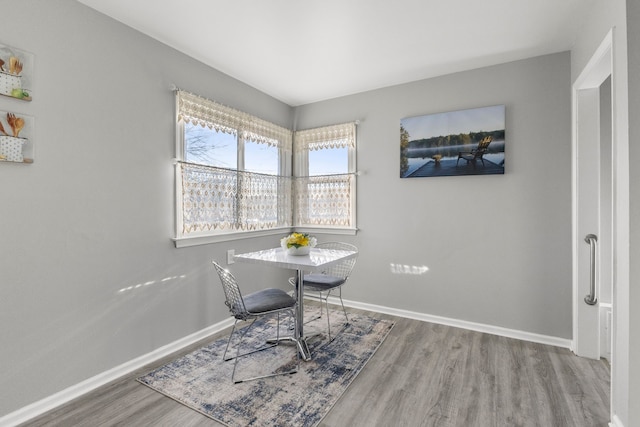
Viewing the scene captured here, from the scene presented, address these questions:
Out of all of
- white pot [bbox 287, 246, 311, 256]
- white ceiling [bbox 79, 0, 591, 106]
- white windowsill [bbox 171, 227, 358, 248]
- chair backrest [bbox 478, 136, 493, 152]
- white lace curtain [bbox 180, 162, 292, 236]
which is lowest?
white pot [bbox 287, 246, 311, 256]

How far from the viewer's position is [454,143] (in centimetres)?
316

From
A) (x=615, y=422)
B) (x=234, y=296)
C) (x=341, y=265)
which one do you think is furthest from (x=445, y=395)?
(x=341, y=265)

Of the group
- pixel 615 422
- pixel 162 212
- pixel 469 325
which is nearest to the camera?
pixel 615 422

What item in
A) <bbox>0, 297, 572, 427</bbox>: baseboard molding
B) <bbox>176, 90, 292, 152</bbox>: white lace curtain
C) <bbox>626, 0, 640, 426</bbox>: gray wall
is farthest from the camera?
<bbox>176, 90, 292, 152</bbox>: white lace curtain

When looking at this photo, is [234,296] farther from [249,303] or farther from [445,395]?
[445,395]

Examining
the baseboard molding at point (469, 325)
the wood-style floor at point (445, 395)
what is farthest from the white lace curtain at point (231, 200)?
the baseboard molding at point (469, 325)

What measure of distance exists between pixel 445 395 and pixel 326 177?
8.84 feet

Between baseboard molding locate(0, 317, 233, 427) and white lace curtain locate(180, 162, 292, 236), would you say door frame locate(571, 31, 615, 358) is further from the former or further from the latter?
baseboard molding locate(0, 317, 233, 427)

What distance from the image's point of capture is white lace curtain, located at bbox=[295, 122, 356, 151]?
379cm

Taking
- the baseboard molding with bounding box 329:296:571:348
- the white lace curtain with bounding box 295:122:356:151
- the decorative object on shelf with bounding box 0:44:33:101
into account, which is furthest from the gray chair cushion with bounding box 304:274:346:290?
the decorative object on shelf with bounding box 0:44:33:101

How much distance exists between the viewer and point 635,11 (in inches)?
60.8

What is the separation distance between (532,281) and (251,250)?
2893 mm

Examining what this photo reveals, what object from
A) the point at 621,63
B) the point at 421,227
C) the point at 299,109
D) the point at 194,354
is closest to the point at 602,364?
the point at 421,227

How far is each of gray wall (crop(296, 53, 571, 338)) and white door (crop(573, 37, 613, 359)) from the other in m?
0.22
